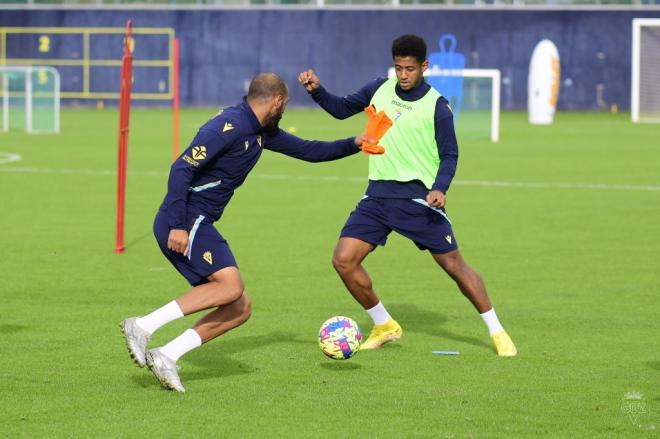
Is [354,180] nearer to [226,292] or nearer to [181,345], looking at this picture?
[226,292]

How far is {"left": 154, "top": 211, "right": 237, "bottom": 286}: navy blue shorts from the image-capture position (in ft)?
27.2

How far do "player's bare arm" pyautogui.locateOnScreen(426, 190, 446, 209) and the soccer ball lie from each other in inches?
38.5

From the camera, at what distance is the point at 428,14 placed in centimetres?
5459

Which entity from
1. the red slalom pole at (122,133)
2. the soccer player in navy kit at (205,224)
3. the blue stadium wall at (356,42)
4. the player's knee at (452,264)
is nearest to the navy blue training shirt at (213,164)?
the soccer player in navy kit at (205,224)

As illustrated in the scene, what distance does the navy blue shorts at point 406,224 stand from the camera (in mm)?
9531

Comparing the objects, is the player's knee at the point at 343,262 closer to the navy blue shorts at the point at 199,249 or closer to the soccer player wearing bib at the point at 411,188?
the soccer player wearing bib at the point at 411,188

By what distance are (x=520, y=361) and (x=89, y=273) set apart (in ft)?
18.5

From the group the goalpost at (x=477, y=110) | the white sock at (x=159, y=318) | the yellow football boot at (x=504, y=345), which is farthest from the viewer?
the goalpost at (x=477, y=110)

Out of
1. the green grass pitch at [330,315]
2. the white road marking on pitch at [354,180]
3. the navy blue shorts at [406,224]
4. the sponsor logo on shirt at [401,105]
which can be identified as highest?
the sponsor logo on shirt at [401,105]

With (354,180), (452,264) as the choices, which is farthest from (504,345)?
(354,180)

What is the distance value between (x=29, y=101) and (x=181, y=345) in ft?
105

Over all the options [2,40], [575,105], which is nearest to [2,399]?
[575,105]

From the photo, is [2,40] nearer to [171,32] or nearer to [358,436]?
[171,32]

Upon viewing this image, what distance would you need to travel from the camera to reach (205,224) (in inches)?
329
